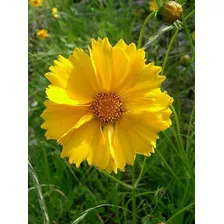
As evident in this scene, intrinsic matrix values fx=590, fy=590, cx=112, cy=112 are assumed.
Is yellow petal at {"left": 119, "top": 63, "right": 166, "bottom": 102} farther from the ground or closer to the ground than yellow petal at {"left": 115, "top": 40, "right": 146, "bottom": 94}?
closer to the ground

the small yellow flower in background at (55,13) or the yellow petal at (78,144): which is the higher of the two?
the small yellow flower in background at (55,13)

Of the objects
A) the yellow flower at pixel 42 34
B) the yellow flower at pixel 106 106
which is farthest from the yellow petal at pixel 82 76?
the yellow flower at pixel 42 34

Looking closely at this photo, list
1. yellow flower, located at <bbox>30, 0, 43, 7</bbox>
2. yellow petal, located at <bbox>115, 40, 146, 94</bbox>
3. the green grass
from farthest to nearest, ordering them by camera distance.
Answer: yellow flower, located at <bbox>30, 0, 43, 7</bbox>, the green grass, yellow petal, located at <bbox>115, 40, 146, 94</bbox>

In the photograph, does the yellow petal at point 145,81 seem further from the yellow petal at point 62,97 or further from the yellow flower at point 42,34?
the yellow flower at point 42,34

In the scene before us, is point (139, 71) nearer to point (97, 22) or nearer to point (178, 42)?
point (178, 42)

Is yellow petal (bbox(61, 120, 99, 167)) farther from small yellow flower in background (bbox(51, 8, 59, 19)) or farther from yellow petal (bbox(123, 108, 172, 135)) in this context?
small yellow flower in background (bbox(51, 8, 59, 19))

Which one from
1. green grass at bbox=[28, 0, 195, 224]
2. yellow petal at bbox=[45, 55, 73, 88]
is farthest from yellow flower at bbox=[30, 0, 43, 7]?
yellow petal at bbox=[45, 55, 73, 88]
